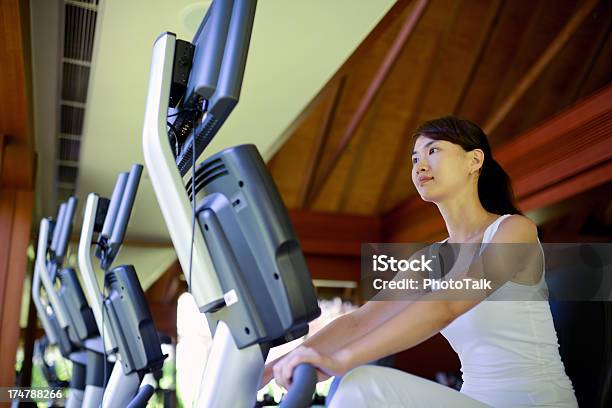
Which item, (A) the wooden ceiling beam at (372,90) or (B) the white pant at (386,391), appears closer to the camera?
(B) the white pant at (386,391)

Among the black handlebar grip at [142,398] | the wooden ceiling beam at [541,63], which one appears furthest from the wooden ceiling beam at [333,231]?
the black handlebar grip at [142,398]

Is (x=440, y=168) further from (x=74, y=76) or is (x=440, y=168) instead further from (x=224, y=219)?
(x=74, y=76)

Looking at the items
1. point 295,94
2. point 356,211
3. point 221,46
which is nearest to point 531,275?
point 221,46

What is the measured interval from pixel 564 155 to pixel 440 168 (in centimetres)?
499

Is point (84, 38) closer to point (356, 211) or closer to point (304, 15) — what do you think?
point (304, 15)

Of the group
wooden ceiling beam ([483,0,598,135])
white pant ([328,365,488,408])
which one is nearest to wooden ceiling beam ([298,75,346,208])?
wooden ceiling beam ([483,0,598,135])

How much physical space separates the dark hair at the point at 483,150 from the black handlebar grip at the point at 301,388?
0.67 m

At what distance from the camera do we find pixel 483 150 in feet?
4.45

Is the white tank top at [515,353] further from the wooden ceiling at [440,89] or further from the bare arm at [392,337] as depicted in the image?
the wooden ceiling at [440,89]

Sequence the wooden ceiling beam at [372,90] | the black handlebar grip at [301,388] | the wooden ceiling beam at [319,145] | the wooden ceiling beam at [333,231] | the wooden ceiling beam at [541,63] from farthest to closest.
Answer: the wooden ceiling beam at [333,231] < the wooden ceiling beam at [319,145] < the wooden ceiling beam at [541,63] < the wooden ceiling beam at [372,90] < the black handlebar grip at [301,388]

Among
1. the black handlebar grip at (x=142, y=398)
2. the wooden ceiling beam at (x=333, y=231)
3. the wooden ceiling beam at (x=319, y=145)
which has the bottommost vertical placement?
the wooden ceiling beam at (x=333, y=231)

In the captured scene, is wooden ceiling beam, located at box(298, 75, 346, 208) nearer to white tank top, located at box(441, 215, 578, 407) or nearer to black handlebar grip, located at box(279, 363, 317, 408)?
white tank top, located at box(441, 215, 578, 407)

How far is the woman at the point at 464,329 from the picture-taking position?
0.88 meters

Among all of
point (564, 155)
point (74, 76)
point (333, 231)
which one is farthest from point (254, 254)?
point (333, 231)
